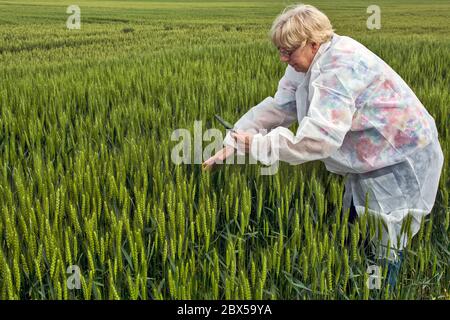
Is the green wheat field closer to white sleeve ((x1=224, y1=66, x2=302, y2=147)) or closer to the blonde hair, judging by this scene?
white sleeve ((x1=224, y1=66, x2=302, y2=147))

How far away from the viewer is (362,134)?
1.95 metres

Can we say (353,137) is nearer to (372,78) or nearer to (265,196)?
(372,78)

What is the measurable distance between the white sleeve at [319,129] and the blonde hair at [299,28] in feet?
0.41

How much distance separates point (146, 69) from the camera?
533 centimetres

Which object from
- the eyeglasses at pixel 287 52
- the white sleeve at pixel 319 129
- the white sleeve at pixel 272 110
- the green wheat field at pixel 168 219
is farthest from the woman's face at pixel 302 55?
the green wheat field at pixel 168 219

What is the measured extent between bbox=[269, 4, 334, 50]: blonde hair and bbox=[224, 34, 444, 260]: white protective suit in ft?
0.24

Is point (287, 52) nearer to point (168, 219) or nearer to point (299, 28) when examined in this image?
point (299, 28)

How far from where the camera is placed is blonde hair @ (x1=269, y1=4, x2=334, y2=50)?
177cm

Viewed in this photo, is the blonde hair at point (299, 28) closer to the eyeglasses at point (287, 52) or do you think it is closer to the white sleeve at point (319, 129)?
the eyeglasses at point (287, 52)

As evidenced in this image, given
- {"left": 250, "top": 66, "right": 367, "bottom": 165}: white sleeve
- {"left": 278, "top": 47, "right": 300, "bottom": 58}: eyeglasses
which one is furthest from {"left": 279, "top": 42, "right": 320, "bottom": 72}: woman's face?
{"left": 250, "top": 66, "right": 367, "bottom": 165}: white sleeve

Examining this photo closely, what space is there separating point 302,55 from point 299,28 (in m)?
0.12

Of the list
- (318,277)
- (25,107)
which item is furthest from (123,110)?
(318,277)

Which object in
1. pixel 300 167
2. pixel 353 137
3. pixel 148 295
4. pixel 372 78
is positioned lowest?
pixel 148 295

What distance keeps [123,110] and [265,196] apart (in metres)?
1.50
